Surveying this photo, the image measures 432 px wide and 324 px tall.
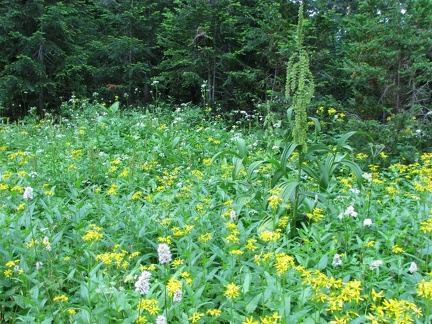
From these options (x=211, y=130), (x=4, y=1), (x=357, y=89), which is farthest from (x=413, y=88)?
(x=4, y=1)

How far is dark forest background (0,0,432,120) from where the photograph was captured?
18.0 ft

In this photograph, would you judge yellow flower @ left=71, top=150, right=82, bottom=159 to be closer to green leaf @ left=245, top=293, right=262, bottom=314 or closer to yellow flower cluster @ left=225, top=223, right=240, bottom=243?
yellow flower cluster @ left=225, top=223, right=240, bottom=243

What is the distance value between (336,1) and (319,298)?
972 centimetres

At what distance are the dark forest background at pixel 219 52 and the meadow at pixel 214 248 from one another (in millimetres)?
1495

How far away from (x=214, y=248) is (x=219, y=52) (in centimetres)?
691

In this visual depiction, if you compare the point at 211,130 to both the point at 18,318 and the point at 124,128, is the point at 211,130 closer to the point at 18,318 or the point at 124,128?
the point at 124,128

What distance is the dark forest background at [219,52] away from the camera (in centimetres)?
550

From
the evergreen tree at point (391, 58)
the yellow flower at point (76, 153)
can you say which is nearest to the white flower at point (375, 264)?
the yellow flower at point (76, 153)

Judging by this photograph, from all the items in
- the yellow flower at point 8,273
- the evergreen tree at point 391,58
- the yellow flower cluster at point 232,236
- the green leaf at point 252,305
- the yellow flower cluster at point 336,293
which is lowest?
the yellow flower at point 8,273

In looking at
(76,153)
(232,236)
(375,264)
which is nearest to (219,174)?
(76,153)

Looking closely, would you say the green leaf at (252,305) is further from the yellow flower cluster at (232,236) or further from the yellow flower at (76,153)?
the yellow flower at (76,153)

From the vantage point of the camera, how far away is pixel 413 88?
544cm

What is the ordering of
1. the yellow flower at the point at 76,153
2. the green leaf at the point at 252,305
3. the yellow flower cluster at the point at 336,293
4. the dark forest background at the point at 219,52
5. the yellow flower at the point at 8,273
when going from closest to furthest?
1. the yellow flower cluster at the point at 336,293
2. the green leaf at the point at 252,305
3. the yellow flower at the point at 8,273
4. the yellow flower at the point at 76,153
5. the dark forest background at the point at 219,52

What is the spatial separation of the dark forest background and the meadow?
1.50 meters
